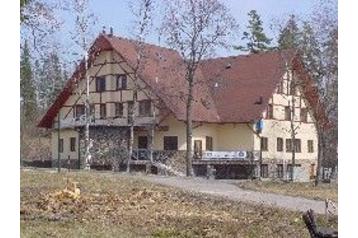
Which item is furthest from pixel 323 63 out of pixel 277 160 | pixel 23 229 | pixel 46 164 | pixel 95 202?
pixel 95 202

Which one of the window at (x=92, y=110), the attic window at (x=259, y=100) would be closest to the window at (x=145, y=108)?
the window at (x=92, y=110)

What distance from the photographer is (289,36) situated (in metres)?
2.66

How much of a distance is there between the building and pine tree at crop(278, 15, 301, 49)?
0.14 feet

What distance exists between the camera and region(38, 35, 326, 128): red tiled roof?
9.05ft

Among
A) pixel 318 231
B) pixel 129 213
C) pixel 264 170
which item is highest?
pixel 264 170

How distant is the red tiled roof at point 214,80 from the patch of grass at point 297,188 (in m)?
0.39

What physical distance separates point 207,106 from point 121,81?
0.46 m

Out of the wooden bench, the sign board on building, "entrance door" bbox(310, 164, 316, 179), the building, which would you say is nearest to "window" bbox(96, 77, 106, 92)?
the building

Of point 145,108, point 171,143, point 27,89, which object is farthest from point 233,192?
point 27,89

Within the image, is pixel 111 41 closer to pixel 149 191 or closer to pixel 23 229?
pixel 23 229

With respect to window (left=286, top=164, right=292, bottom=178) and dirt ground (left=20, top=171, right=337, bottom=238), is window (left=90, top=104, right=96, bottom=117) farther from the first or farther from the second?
window (left=286, top=164, right=292, bottom=178)

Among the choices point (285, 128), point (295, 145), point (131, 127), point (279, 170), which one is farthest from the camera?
point (131, 127)

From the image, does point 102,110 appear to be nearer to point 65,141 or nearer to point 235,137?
point 65,141

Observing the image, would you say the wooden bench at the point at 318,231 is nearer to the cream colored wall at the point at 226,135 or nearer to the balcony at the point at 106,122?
the cream colored wall at the point at 226,135
